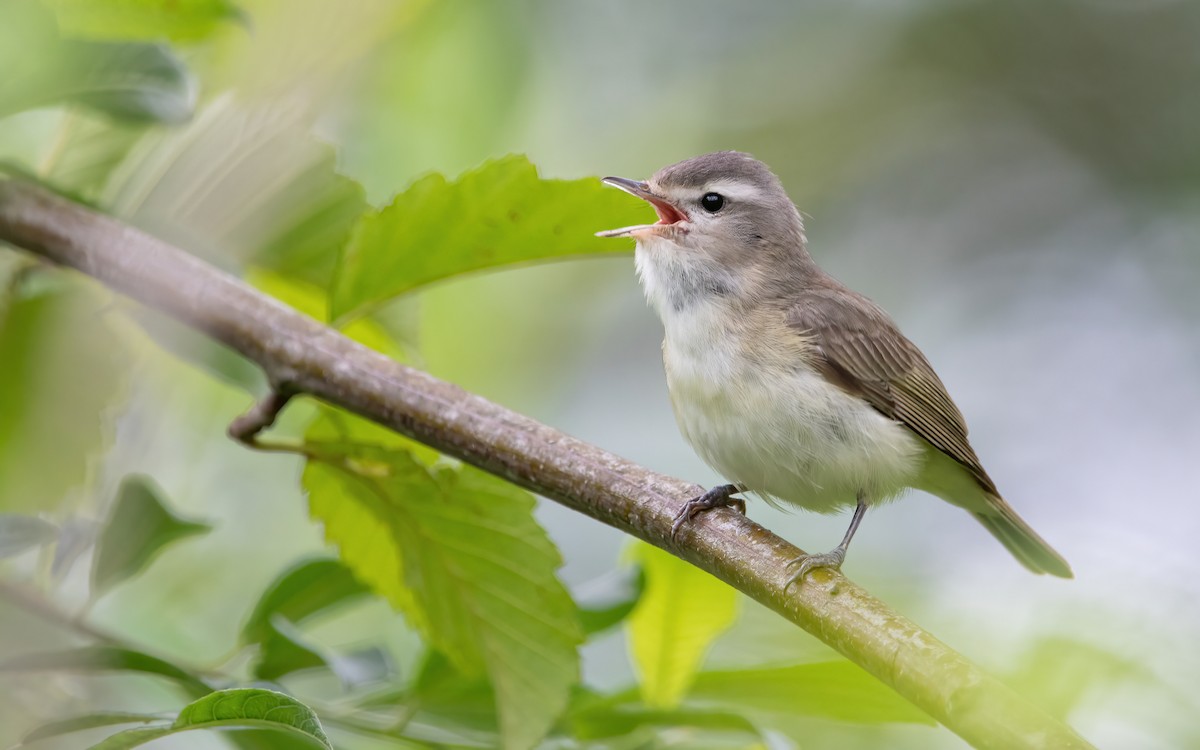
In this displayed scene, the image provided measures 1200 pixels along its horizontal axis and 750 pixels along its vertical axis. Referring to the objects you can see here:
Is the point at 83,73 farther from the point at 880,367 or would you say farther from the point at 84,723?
the point at 880,367

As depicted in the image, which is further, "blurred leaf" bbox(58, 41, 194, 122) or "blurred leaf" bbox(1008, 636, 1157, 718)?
"blurred leaf" bbox(58, 41, 194, 122)

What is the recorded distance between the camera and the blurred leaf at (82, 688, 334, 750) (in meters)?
1.08

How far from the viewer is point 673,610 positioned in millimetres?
1793

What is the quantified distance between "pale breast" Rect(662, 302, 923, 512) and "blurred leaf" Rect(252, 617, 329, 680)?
42.9 inches

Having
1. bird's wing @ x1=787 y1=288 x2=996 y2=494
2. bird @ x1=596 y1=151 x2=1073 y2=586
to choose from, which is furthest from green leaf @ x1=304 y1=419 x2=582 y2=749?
bird's wing @ x1=787 y1=288 x2=996 y2=494

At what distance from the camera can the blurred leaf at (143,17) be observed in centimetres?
181

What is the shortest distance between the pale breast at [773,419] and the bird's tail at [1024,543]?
0.50 metres

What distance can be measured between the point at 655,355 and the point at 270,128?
254cm

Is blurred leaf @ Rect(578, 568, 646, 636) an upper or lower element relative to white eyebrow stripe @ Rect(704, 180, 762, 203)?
lower

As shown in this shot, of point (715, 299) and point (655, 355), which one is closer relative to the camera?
point (715, 299)

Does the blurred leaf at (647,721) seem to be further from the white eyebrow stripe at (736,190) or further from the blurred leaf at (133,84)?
the white eyebrow stripe at (736,190)

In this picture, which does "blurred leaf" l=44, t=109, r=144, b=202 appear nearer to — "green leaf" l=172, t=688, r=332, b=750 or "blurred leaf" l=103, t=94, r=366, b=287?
"blurred leaf" l=103, t=94, r=366, b=287

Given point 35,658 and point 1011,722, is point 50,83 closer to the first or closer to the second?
point 35,658

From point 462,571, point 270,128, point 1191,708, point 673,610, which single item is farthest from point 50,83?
point 1191,708
